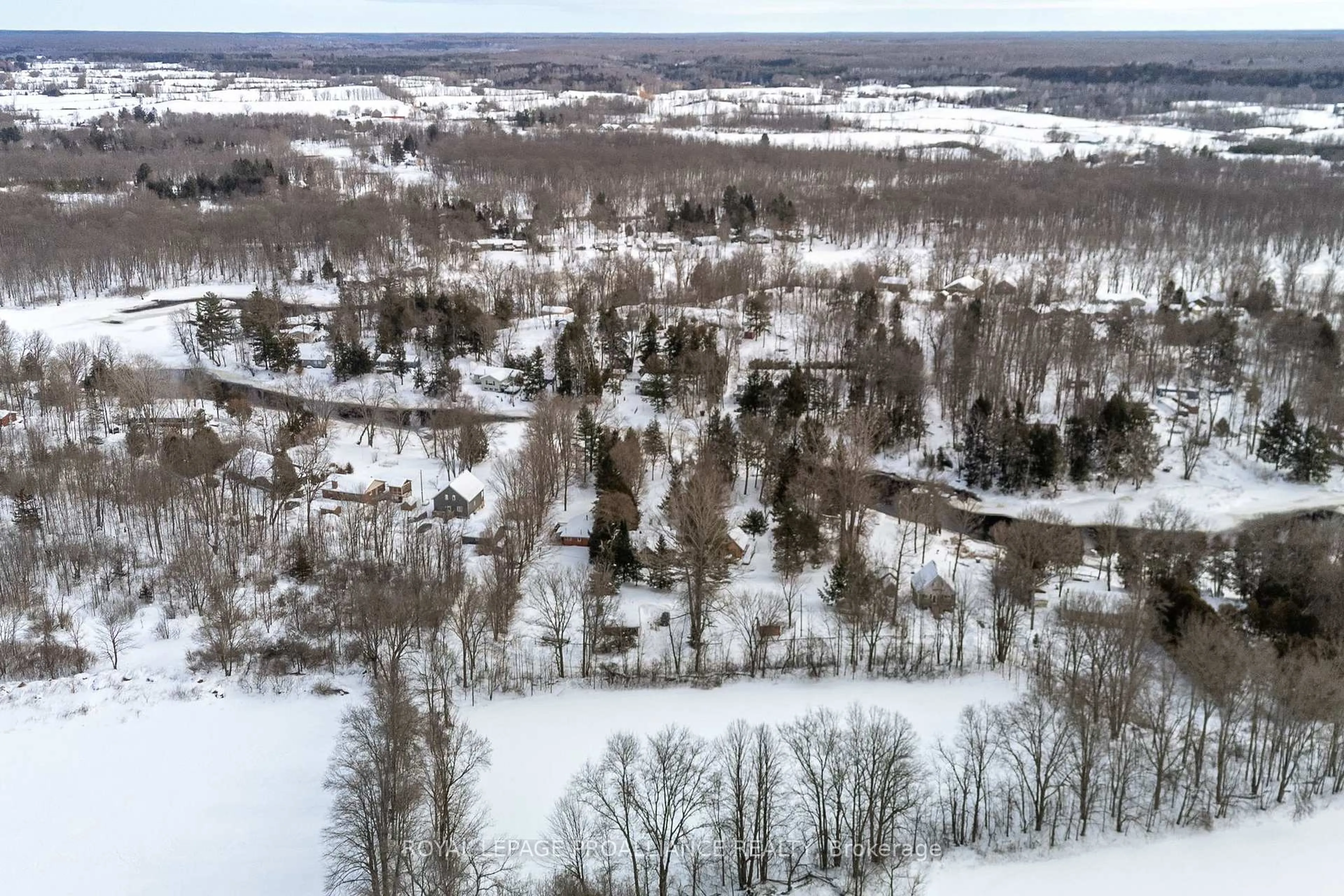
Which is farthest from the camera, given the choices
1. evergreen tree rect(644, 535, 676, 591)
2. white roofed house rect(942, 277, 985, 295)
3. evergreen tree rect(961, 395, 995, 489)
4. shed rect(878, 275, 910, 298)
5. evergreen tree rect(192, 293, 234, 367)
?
white roofed house rect(942, 277, 985, 295)

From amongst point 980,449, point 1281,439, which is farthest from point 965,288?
point 1281,439

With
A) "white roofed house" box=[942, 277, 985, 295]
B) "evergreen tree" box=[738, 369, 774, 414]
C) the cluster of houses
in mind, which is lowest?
the cluster of houses

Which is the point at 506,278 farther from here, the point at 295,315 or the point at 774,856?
the point at 774,856

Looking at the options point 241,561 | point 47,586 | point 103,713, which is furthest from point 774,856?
point 47,586

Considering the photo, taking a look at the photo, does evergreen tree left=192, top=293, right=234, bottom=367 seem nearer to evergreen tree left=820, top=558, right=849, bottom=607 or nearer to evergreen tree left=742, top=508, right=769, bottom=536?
evergreen tree left=742, top=508, right=769, bottom=536

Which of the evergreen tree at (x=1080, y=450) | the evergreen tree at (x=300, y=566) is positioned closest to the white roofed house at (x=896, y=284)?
the evergreen tree at (x=1080, y=450)

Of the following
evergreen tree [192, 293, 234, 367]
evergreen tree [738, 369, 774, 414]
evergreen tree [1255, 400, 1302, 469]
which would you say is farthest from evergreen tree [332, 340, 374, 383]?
evergreen tree [1255, 400, 1302, 469]
